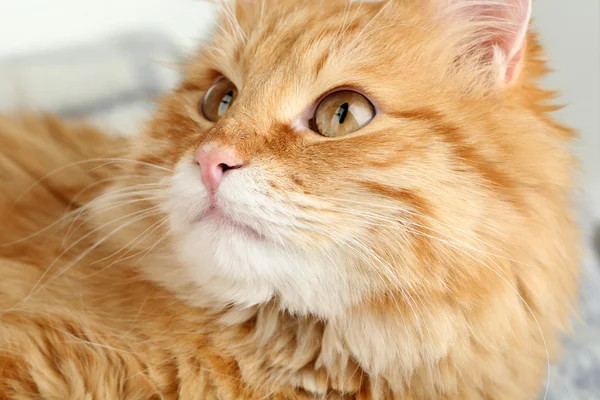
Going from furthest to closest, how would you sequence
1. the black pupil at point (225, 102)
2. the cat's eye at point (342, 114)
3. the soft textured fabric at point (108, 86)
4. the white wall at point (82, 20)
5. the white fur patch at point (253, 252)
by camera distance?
the white wall at point (82, 20) < the soft textured fabric at point (108, 86) < the black pupil at point (225, 102) < the cat's eye at point (342, 114) < the white fur patch at point (253, 252)

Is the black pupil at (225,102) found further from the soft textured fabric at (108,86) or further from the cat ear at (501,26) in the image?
the soft textured fabric at (108,86)

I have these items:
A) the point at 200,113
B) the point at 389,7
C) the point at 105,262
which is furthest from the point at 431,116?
the point at 105,262

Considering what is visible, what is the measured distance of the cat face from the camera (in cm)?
95

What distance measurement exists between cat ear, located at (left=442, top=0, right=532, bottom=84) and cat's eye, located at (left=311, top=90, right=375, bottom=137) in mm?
251

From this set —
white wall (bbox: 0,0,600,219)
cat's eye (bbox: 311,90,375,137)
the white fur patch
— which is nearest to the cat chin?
the white fur patch

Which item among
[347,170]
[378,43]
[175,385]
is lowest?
[175,385]

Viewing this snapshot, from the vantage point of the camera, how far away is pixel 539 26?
2.45 meters

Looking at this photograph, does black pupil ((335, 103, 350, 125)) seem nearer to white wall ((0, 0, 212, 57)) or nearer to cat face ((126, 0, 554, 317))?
cat face ((126, 0, 554, 317))

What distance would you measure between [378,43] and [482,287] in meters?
0.46

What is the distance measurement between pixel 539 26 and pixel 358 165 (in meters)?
1.82

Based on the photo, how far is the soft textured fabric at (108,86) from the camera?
191 centimetres

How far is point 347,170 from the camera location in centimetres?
97

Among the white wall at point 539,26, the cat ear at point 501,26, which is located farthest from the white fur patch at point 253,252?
the white wall at point 539,26

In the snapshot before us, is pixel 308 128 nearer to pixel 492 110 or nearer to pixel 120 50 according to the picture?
pixel 492 110
